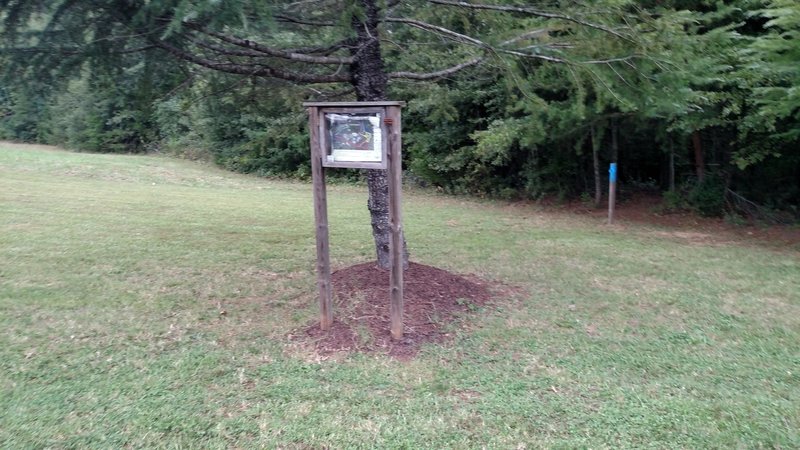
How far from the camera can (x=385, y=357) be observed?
5.27 metres

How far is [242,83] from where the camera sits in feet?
25.4

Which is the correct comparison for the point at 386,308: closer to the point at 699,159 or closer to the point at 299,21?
the point at 299,21

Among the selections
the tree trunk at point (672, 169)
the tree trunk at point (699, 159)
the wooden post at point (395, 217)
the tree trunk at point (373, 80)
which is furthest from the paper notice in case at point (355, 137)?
the tree trunk at point (672, 169)

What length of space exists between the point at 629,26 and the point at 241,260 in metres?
5.74

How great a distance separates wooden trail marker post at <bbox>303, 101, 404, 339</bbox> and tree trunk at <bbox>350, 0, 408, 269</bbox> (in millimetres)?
1303

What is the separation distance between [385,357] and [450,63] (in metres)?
4.82

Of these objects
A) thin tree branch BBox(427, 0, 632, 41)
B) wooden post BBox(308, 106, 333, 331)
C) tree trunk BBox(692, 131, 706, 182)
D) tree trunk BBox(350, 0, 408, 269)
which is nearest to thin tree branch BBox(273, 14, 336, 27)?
tree trunk BBox(350, 0, 408, 269)

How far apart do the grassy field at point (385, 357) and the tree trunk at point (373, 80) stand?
3.54 ft

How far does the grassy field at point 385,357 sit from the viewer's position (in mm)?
4121

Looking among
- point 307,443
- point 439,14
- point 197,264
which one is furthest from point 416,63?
point 307,443

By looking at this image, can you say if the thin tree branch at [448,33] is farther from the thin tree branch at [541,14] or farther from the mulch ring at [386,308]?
the mulch ring at [386,308]

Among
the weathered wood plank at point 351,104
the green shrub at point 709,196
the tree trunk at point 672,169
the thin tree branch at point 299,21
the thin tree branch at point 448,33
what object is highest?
the thin tree branch at point 299,21

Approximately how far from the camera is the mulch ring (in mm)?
5520

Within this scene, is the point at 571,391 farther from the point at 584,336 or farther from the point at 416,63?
the point at 416,63
